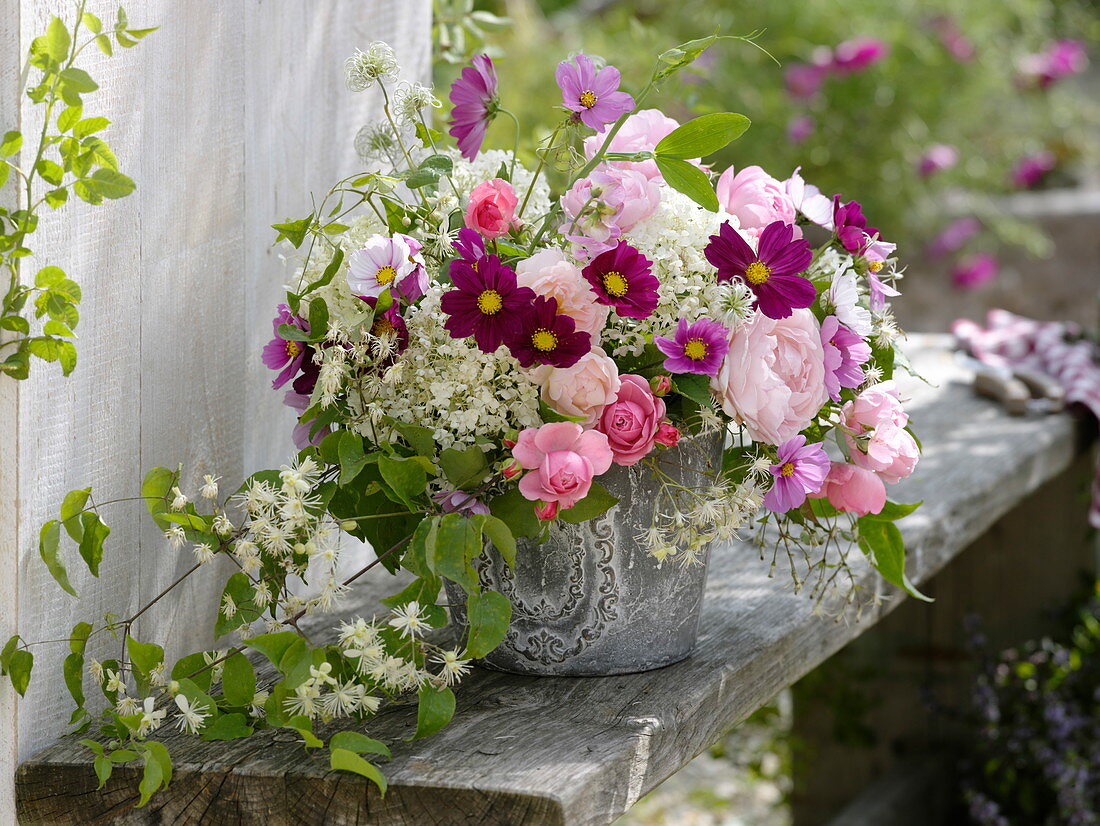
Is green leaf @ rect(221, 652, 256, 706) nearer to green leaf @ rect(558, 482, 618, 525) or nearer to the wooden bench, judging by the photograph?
the wooden bench

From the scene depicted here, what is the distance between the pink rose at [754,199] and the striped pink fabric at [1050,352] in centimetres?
143

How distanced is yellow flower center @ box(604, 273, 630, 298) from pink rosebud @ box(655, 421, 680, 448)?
0.12 metres

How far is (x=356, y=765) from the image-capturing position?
2.90ft

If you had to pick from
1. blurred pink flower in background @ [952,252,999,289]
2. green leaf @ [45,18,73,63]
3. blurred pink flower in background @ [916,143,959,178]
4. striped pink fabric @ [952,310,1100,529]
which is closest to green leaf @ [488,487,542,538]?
green leaf @ [45,18,73,63]

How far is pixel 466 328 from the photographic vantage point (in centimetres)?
93

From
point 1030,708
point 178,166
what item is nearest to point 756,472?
point 178,166

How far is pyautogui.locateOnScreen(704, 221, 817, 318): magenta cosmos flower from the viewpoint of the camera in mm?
980

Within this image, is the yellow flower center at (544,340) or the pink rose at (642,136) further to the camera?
the pink rose at (642,136)

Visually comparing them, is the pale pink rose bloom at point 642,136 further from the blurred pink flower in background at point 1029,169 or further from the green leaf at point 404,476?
the blurred pink flower in background at point 1029,169

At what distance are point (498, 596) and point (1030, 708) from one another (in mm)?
1995

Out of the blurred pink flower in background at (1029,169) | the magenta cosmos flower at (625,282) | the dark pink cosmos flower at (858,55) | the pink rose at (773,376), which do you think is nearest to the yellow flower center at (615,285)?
the magenta cosmos flower at (625,282)

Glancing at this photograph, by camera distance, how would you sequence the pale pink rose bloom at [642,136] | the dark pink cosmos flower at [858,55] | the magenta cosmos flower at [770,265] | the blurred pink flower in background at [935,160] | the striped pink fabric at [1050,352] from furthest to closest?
the blurred pink flower in background at [935,160], the dark pink cosmos flower at [858,55], the striped pink fabric at [1050,352], the pale pink rose bloom at [642,136], the magenta cosmos flower at [770,265]

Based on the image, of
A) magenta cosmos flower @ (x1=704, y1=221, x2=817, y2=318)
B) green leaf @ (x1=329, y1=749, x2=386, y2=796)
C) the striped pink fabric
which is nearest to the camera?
green leaf @ (x1=329, y1=749, x2=386, y2=796)

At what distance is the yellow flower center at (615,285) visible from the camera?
96 centimetres
